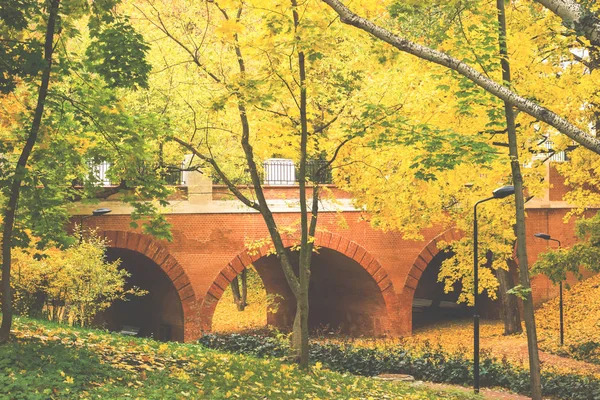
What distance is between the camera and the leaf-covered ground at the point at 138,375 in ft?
24.2

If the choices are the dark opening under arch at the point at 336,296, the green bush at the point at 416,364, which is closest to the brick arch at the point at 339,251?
the dark opening under arch at the point at 336,296

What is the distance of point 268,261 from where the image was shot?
2500 cm

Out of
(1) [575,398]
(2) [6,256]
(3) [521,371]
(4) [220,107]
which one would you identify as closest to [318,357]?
(3) [521,371]

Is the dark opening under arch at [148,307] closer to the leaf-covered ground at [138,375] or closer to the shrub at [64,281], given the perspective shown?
the shrub at [64,281]

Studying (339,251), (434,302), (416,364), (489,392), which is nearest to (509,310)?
(339,251)

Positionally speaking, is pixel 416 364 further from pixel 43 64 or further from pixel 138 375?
pixel 43 64

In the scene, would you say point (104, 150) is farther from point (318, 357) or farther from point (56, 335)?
point (318, 357)

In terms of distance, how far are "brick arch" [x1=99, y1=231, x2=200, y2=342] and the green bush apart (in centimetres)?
245

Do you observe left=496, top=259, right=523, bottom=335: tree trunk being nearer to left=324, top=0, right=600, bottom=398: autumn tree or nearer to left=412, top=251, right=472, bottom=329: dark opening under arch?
left=412, top=251, right=472, bottom=329: dark opening under arch

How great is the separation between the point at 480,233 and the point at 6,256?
12.0 metres

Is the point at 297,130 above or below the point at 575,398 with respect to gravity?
above

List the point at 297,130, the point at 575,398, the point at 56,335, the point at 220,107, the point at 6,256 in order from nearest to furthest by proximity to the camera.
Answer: the point at 6,256
the point at 56,335
the point at 220,107
the point at 297,130
the point at 575,398

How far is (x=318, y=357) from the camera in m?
16.9

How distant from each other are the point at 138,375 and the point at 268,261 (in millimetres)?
16504
